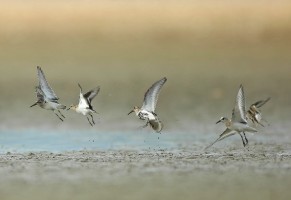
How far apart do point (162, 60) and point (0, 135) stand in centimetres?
745

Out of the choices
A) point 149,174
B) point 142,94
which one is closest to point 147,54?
point 142,94

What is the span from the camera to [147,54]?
70.2ft

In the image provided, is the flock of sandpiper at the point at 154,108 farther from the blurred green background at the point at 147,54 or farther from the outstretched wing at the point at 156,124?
the blurred green background at the point at 147,54

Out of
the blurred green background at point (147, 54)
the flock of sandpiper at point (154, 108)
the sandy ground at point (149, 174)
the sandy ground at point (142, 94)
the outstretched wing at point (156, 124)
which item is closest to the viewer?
the sandy ground at point (149, 174)

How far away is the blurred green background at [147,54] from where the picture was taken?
1647 cm

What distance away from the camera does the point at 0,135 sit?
547 inches

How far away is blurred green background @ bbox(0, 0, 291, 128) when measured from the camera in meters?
16.5

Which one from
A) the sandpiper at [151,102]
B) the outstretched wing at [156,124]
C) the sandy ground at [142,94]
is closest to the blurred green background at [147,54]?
the sandy ground at [142,94]

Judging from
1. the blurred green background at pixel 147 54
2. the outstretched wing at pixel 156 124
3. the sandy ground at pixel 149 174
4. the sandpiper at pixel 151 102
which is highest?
the blurred green background at pixel 147 54

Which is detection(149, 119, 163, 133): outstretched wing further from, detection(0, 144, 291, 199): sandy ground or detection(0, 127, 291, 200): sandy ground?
detection(0, 144, 291, 199): sandy ground

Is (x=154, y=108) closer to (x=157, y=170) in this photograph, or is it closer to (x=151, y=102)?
(x=151, y=102)

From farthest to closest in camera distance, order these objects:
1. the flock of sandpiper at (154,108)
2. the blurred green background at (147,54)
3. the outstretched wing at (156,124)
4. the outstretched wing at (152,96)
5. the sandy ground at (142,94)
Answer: the blurred green background at (147,54) → the outstretched wing at (156,124) → the outstretched wing at (152,96) → the flock of sandpiper at (154,108) → the sandy ground at (142,94)

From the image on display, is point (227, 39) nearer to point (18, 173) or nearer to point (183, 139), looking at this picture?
point (183, 139)

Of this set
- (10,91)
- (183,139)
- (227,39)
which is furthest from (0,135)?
(227,39)
